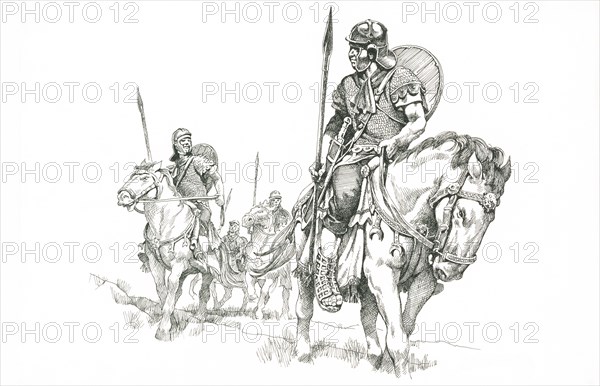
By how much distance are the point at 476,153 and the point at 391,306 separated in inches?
71.1

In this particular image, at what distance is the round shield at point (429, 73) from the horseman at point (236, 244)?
298 cm

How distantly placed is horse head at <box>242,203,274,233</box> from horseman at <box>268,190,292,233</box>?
49 mm

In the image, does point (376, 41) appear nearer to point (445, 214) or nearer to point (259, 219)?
point (445, 214)

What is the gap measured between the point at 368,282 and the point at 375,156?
52.2 inches

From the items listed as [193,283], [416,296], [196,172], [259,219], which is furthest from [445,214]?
[193,283]

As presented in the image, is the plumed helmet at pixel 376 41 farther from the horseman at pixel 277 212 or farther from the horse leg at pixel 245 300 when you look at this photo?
the horse leg at pixel 245 300

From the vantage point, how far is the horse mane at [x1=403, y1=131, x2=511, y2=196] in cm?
1048

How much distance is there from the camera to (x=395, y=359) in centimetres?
1059

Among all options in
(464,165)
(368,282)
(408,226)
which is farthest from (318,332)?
(464,165)

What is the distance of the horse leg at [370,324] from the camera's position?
35.9ft

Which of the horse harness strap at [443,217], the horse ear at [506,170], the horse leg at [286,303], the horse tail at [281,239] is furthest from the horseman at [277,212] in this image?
the horse ear at [506,170]

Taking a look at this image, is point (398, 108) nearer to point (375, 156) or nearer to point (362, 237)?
point (375, 156)

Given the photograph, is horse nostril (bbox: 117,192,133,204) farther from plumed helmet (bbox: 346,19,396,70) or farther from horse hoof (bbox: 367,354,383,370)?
horse hoof (bbox: 367,354,383,370)

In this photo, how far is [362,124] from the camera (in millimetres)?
10820
